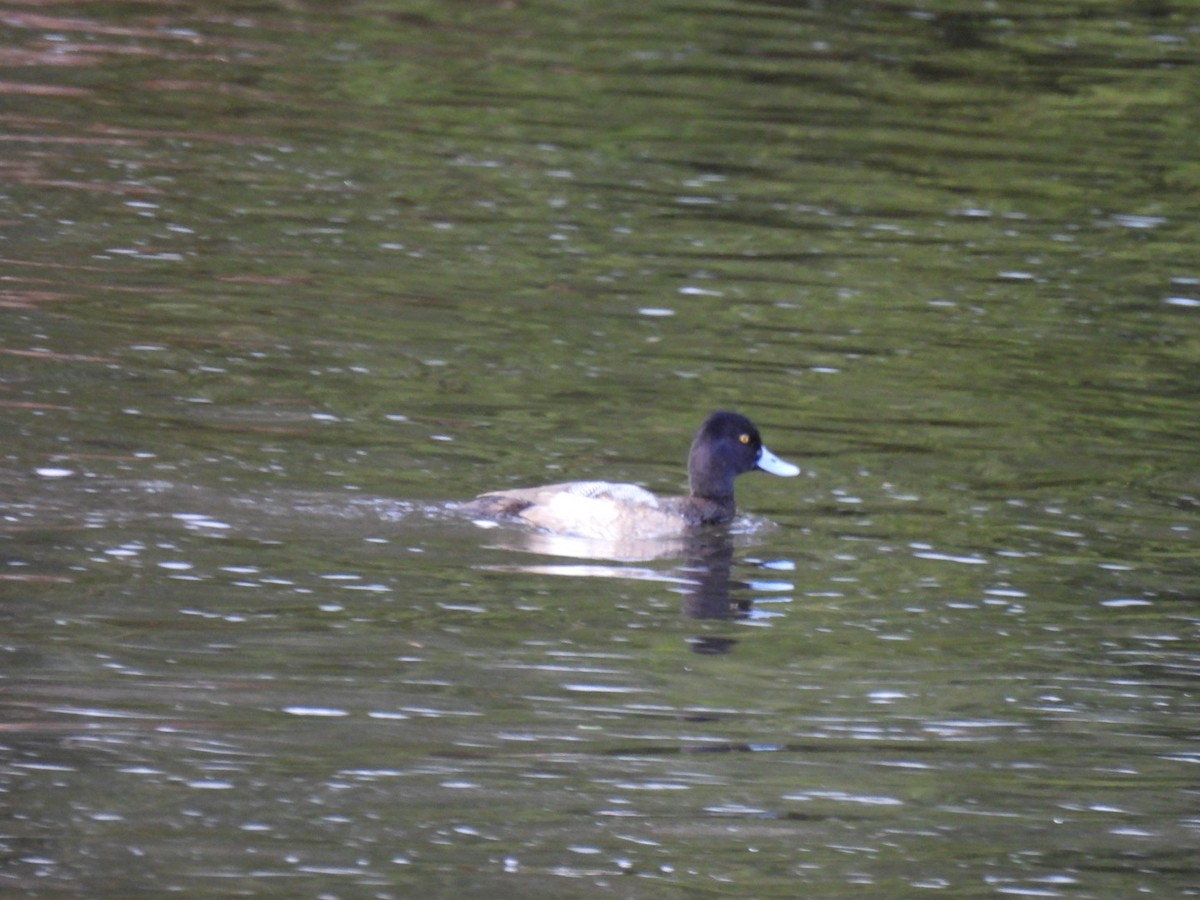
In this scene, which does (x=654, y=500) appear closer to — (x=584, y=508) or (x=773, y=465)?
(x=584, y=508)

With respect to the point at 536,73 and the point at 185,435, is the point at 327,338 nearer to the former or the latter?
the point at 185,435

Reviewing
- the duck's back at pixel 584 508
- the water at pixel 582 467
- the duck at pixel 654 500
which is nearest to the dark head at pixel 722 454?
the duck at pixel 654 500

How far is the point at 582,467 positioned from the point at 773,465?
1067 millimetres

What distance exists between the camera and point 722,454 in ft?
41.8

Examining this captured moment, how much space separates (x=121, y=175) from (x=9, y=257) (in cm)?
302

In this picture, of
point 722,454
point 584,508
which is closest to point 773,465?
point 722,454

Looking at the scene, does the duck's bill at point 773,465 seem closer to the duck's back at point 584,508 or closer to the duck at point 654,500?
the duck at point 654,500

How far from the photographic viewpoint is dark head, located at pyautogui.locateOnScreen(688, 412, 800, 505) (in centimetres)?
1274

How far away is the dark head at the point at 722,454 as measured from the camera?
41.8 ft

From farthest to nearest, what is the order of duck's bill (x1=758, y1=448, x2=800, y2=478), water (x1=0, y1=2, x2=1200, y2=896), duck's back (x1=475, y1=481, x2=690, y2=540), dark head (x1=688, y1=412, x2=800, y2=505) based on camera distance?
duck's bill (x1=758, y1=448, x2=800, y2=478) → dark head (x1=688, y1=412, x2=800, y2=505) → duck's back (x1=475, y1=481, x2=690, y2=540) → water (x1=0, y1=2, x2=1200, y2=896)

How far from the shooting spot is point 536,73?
25.2 meters

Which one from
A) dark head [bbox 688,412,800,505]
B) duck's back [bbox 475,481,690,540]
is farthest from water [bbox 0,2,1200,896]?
dark head [bbox 688,412,800,505]

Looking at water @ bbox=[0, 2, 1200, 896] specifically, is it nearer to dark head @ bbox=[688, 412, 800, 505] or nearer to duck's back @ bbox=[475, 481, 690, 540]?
duck's back @ bbox=[475, 481, 690, 540]

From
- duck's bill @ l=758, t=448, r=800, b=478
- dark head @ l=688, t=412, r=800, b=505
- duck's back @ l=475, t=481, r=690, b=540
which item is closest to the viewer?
duck's back @ l=475, t=481, r=690, b=540
